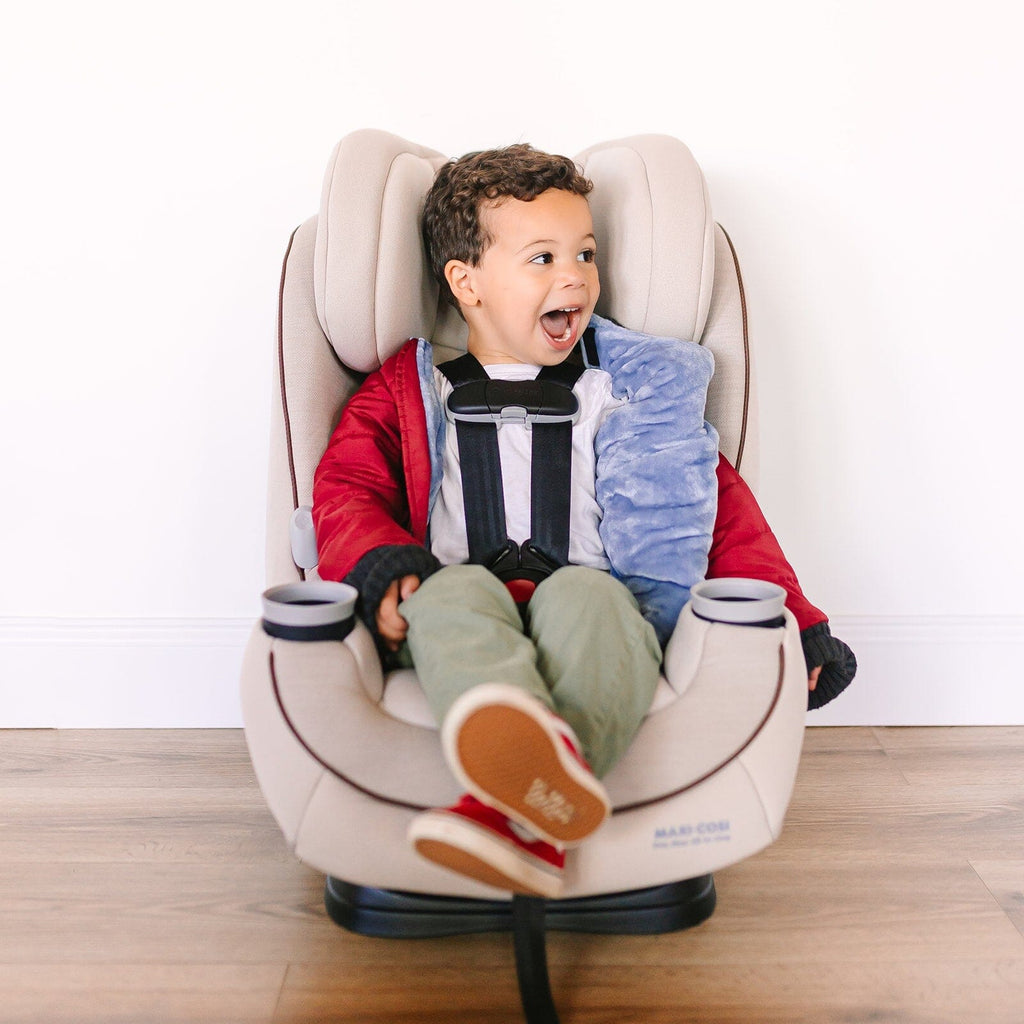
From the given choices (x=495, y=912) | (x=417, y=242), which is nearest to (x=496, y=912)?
(x=495, y=912)

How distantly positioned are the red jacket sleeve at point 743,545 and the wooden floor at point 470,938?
35 centimetres

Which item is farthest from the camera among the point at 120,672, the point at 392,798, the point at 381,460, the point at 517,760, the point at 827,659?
the point at 120,672

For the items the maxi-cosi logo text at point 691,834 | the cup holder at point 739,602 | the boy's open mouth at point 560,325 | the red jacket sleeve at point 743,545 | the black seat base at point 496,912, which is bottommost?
the black seat base at point 496,912

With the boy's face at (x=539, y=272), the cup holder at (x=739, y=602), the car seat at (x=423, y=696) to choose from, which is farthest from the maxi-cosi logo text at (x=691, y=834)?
the boy's face at (x=539, y=272)

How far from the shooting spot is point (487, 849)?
87 cm

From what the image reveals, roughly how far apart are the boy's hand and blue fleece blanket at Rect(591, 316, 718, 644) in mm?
308

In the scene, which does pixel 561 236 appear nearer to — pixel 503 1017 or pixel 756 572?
pixel 756 572

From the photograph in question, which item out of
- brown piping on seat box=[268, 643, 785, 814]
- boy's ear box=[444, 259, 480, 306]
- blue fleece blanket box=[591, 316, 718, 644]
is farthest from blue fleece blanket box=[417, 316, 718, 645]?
brown piping on seat box=[268, 643, 785, 814]

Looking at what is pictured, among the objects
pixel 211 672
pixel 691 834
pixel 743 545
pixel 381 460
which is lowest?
pixel 211 672

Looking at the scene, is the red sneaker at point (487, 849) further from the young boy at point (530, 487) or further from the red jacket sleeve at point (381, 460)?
the red jacket sleeve at point (381, 460)

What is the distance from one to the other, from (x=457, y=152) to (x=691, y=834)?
1.10 metres

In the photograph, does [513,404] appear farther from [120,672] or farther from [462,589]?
[120,672]

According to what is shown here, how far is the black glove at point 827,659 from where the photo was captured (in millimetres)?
1223

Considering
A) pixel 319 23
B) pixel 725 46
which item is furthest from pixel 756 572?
pixel 319 23
